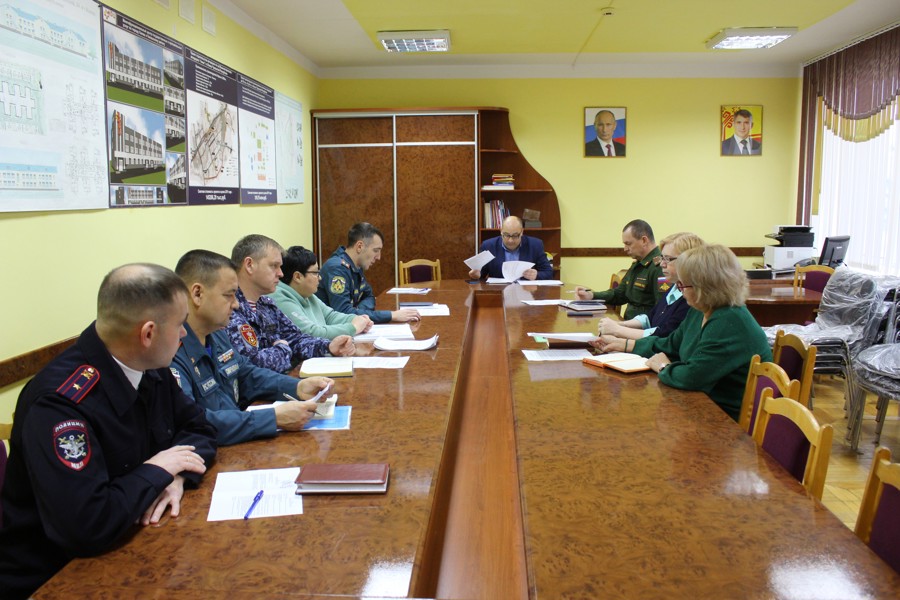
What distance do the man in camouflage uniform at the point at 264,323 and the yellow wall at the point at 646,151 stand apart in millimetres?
4793

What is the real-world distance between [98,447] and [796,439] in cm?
171

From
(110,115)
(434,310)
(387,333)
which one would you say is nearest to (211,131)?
(110,115)

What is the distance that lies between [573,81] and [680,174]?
1.55 metres

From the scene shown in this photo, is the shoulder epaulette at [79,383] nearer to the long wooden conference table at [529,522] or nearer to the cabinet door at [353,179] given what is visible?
the long wooden conference table at [529,522]

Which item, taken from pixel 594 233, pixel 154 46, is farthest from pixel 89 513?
pixel 594 233

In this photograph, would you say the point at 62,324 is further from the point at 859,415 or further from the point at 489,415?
the point at 859,415

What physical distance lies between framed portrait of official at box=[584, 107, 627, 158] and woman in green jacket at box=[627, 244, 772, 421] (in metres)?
5.00

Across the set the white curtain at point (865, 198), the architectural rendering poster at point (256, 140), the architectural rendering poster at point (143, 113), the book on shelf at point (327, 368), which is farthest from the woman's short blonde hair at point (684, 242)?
the white curtain at point (865, 198)

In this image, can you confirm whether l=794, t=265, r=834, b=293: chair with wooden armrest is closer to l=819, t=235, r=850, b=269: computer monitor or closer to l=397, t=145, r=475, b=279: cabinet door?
l=819, t=235, r=850, b=269: computer monitor

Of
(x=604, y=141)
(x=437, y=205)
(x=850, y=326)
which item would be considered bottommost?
(x=850, y=326)

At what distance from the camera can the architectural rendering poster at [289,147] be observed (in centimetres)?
601

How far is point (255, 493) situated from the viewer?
155cm

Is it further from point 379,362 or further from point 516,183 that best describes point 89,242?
point 516,183

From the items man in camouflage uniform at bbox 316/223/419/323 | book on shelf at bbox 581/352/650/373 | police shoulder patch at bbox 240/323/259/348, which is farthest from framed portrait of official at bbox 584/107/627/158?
police shoulder patch at bbox 240/323/259/348
